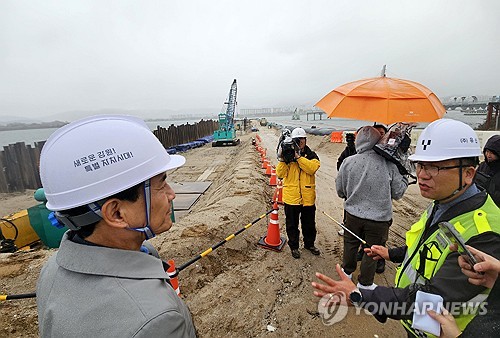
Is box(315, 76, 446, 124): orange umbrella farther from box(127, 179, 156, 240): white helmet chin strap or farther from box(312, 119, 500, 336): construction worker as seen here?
box(127, 179, 156, 240): white helmet chin strap

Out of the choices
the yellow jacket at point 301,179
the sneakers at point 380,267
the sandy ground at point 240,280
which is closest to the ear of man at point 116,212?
the sandy ground at point 240,280

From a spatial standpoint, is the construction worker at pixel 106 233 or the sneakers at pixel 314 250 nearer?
the construction worker at pixel 106 233

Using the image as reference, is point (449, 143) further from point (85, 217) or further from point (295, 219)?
point (295, 219)

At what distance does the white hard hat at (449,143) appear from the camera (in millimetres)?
1769

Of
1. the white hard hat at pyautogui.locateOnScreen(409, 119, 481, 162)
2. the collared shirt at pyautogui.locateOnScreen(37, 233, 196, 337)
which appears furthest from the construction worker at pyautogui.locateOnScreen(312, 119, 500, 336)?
the collared shirt at pyautogui.locateOnScreen(37, 233, 196, 337)

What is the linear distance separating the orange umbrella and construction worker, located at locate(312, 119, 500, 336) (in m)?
1.10

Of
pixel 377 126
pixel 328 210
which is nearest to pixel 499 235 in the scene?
pixel 377 126

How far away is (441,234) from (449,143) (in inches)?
26.2

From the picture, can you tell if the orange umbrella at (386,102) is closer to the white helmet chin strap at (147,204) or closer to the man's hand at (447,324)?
the man's hand at (447,324)

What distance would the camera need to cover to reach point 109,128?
3.65 feet

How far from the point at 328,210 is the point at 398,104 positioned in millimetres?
4571

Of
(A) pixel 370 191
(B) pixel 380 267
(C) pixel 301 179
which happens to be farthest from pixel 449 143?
(B) pixel 380 267

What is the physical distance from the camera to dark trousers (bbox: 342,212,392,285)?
336 cm

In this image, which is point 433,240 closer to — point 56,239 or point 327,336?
point 327,336
